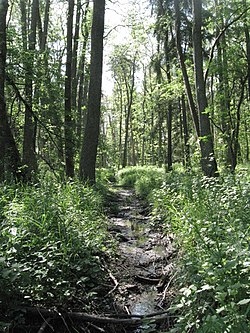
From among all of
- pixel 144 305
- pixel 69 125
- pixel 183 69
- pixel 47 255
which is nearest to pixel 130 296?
pixel 144 305

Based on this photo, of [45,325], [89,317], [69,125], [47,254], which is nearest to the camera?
[45,325]

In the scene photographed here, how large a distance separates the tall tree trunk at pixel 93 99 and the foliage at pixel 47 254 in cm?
408

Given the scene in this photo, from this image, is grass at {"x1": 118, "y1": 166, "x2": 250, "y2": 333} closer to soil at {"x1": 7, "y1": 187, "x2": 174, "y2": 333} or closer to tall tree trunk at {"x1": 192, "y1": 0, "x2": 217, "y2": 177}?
soil at {"x1": 7, "y1": 187, "x2": 174, "y2": 333}

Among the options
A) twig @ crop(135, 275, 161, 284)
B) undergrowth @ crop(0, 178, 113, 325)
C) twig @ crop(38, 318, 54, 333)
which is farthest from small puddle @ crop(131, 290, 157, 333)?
twig @ crop(38, 318, 54, 333)

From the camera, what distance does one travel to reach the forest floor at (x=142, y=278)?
3372mm

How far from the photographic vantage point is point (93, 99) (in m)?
9.68

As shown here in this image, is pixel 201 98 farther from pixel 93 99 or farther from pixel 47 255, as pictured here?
pixel 47 255

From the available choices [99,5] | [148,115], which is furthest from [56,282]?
[148,115]

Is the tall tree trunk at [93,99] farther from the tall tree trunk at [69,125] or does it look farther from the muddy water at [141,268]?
the muddy water at [141,268]

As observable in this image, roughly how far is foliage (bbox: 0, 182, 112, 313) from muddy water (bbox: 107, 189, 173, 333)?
0.41 m

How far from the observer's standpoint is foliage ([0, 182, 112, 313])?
306 cm

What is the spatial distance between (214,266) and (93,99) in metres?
7.58

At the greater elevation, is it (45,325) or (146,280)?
A: (45,325)

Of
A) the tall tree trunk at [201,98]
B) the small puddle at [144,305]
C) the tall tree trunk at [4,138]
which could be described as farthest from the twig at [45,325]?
the tall tree trunk at [201,98]
